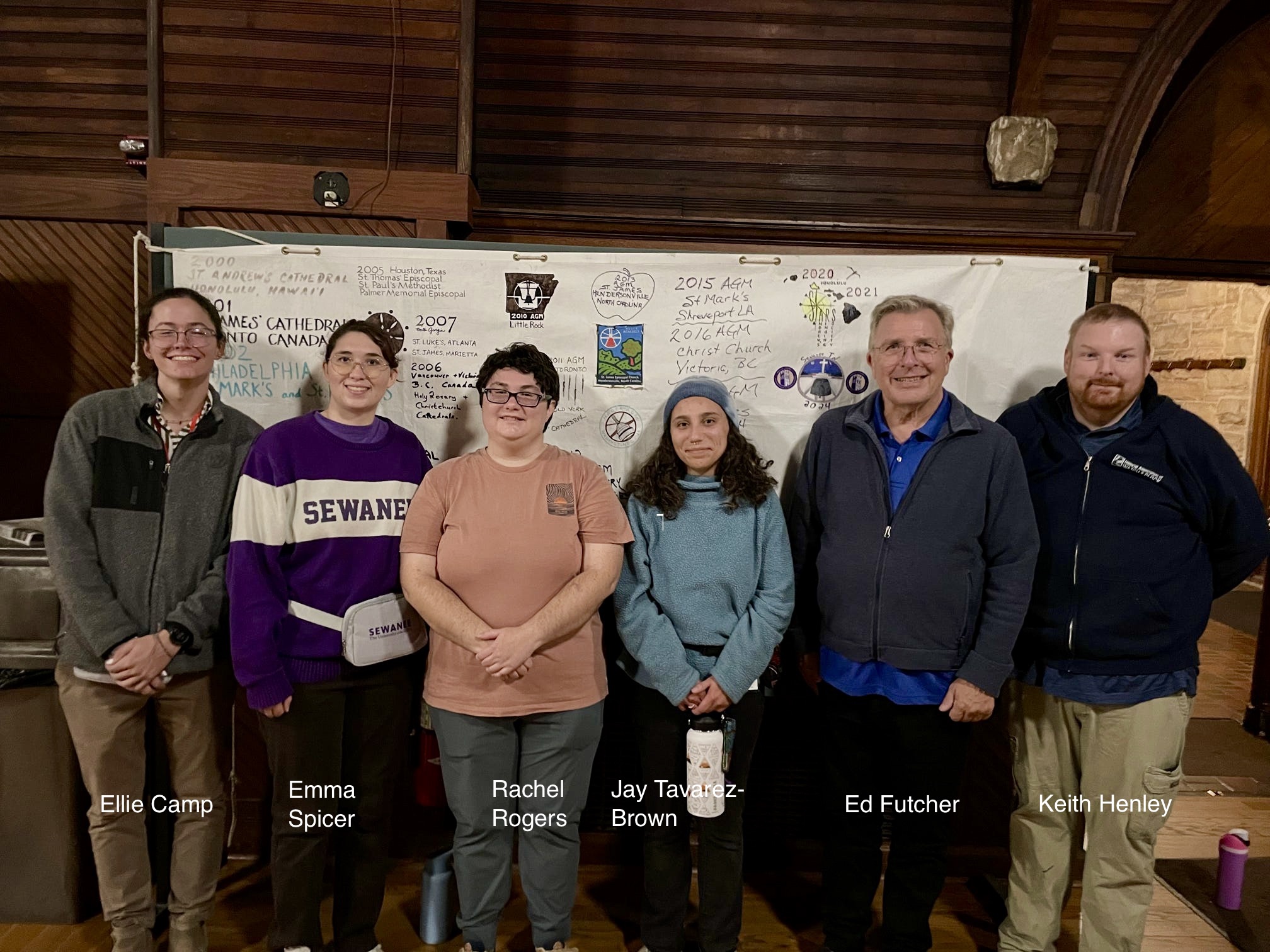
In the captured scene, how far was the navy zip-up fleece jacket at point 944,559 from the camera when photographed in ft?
6.31

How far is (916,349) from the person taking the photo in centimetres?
197

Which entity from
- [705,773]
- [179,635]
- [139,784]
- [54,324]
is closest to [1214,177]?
[705,773]

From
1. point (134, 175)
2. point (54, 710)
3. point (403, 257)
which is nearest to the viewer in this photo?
point (54, 710)

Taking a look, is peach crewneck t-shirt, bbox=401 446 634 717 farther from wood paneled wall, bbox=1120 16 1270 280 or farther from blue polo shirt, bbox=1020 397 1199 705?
wood paneled wall, bbox=1120 16 1270 280

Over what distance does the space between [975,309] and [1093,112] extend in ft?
4.53

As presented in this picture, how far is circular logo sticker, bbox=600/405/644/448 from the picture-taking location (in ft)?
8.39

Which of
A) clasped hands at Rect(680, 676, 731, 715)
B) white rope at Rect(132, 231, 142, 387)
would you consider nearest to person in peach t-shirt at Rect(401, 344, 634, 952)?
clasped hands at Rect(680, 676, 731, 715)

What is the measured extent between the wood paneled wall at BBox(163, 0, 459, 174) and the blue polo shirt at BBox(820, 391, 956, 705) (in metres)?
1.91

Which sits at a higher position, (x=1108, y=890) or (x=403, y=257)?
(x=403, y=257)

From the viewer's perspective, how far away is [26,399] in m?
3.18

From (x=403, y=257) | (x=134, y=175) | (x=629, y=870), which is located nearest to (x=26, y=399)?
(x=134, y=175)

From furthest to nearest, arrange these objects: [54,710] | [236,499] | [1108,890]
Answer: [54,710], [1108,890], [236,499]

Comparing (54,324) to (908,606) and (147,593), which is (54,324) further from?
(908,606)

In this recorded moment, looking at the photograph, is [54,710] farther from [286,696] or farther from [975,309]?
[975,309]
